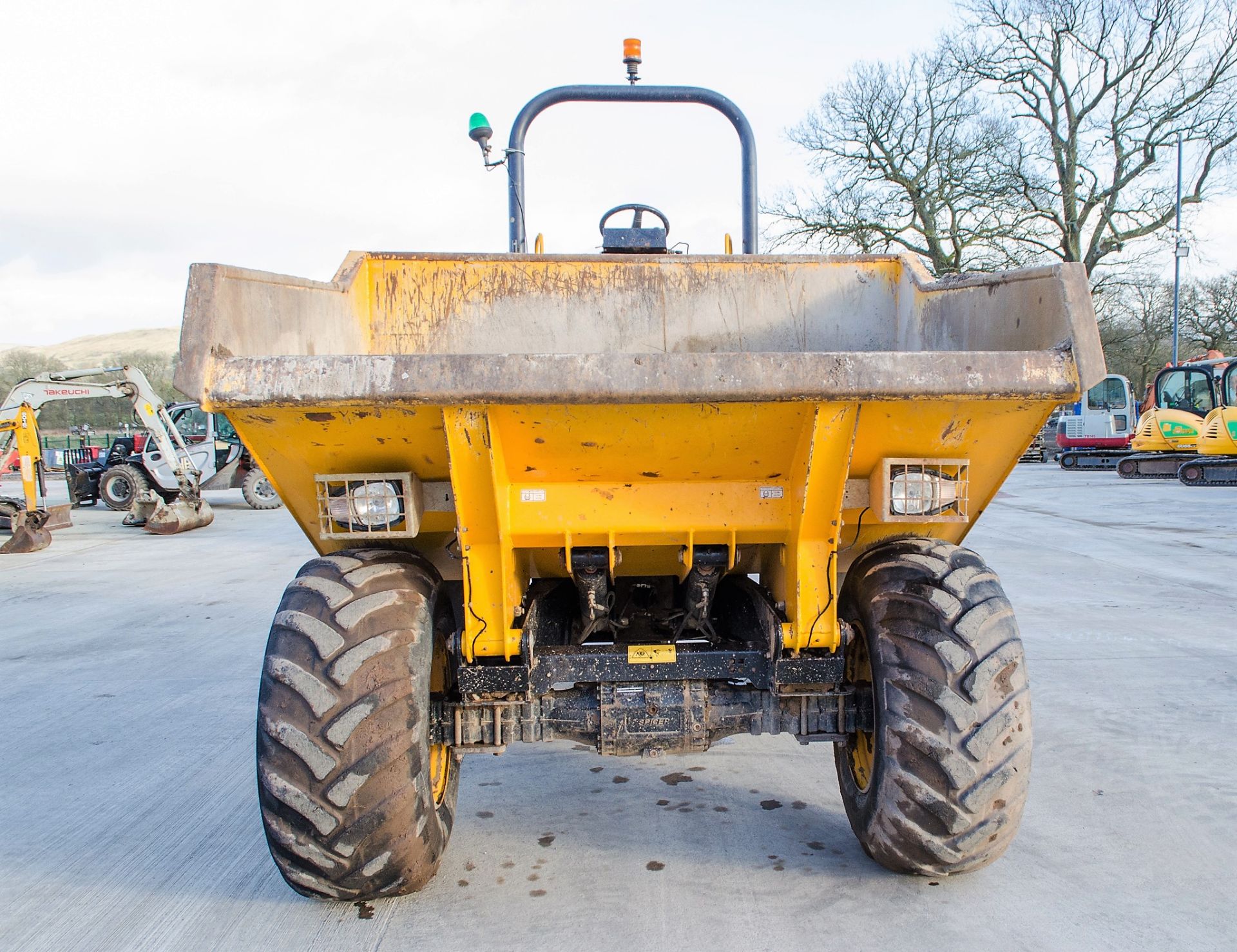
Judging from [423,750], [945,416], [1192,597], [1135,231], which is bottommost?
[1192,597]

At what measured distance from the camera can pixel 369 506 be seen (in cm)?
253

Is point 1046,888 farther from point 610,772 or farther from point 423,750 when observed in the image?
point 423,750

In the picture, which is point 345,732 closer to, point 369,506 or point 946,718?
point 369,506

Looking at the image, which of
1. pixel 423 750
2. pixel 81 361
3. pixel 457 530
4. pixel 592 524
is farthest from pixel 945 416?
pixel 81 361

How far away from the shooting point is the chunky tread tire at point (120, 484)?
15.8 m

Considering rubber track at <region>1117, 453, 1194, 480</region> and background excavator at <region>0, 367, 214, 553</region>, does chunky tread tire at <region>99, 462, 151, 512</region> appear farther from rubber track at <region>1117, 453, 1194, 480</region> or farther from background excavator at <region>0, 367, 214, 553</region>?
rubber track at <region>1117, 453, 1194, 480</region>

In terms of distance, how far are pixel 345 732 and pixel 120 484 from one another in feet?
54.7

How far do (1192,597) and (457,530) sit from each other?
6514mm

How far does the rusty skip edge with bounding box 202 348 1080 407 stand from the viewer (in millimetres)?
2150

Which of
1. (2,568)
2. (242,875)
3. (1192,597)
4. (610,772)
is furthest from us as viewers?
(2,568)

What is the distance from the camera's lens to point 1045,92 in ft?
90.2

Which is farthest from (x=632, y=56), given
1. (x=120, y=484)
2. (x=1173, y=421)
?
(x=1173, y=421)

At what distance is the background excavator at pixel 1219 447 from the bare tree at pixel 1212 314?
18.4m

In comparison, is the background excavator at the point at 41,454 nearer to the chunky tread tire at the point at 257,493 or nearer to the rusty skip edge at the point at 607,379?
the chunky tread tire at the point at 257,493
